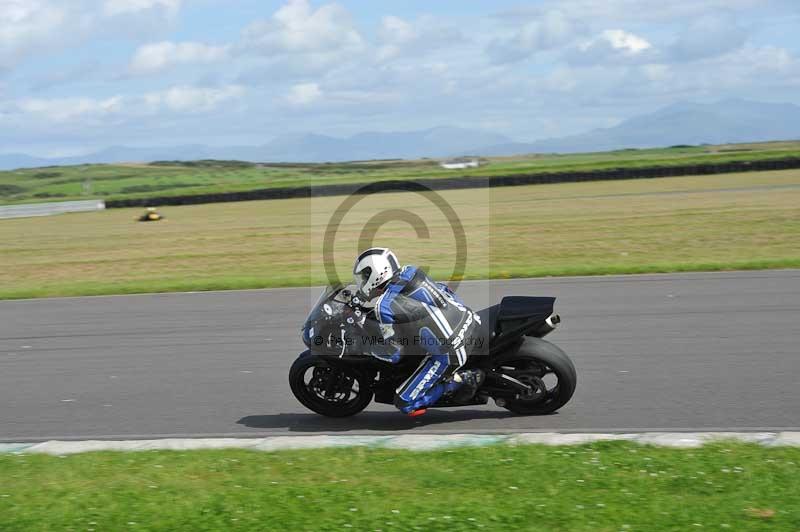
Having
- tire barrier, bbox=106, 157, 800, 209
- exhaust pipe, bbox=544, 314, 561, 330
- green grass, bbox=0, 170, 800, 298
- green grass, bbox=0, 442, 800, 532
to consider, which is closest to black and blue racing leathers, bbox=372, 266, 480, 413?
exhaust pipe, bbox=544, 314, 561, 330

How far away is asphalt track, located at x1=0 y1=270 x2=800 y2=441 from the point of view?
819 centimetres

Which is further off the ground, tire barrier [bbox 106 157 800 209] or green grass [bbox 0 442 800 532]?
tire barrier [bbox 106 157 800 209]

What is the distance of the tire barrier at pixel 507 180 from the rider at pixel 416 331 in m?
38.3

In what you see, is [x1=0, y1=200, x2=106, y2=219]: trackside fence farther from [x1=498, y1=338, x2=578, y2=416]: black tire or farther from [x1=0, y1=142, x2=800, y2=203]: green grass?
[x1=498, y1=338, x2=578, y2=416]: black tire

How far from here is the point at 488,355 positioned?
8062 mm

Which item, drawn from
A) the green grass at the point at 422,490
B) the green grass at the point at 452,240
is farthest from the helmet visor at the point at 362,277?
the green grass at the point at 452,240

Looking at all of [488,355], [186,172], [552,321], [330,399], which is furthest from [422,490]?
[186,172]

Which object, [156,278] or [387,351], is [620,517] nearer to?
[387,351]

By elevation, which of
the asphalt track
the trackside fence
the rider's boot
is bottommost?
the asphalt track

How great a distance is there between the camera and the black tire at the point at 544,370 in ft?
26.0

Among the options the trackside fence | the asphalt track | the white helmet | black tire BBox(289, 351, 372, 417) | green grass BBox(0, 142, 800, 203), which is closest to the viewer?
the white helmet

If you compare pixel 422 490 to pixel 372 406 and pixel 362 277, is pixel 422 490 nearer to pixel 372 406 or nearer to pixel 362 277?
pixel 362 277

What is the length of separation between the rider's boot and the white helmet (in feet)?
3.38

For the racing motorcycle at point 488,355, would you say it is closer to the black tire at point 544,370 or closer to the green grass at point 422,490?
the black tire at point 544,370
